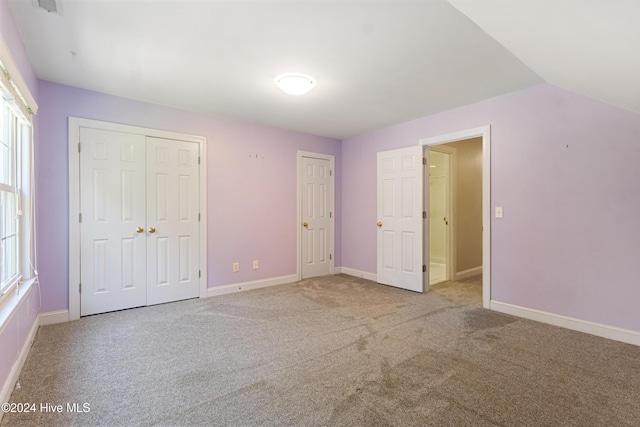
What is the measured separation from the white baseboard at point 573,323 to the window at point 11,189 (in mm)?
4343

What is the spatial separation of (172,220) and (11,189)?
1592 mm

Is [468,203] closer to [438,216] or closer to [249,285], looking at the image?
[438,216]

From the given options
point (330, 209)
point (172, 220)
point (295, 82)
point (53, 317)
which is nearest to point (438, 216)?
point (330, 209)

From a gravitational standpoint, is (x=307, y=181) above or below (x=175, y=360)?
above

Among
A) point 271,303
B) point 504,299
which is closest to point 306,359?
point 271,303

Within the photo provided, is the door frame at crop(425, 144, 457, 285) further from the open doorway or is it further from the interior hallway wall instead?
the open doorway

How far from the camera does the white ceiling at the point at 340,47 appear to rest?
5.96 feet

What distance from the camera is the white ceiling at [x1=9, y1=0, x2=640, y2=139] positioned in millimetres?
1816

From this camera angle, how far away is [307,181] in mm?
5078

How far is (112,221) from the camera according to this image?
3430 mm

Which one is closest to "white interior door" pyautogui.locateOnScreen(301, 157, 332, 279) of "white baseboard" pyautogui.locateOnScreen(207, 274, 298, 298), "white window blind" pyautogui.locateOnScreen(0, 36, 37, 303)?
"white baseboard" pyautogui.locateOnScreen(207, 274, 298, 298)

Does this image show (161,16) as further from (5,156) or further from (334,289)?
(334,289)

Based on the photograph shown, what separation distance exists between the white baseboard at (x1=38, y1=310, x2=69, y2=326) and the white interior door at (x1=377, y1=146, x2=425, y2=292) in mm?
3871

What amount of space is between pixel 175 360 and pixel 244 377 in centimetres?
63
